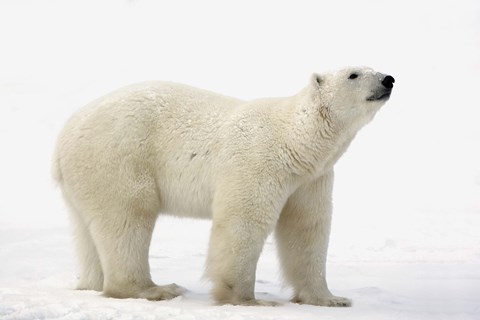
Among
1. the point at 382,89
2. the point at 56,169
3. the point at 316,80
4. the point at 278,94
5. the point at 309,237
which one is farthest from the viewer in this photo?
the point at 278,94

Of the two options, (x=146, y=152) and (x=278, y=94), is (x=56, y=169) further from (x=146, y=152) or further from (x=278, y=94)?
(x=278, y=94)

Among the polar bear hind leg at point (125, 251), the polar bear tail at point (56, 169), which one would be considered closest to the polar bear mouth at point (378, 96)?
the polar bear hind leg at point (125, 251)

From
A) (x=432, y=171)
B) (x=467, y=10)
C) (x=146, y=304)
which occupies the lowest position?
(x=146, y=304)

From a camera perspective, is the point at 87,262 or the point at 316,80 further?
the point at 87,262

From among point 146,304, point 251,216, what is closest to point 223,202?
point 251,216

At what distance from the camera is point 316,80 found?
5391 millimetres

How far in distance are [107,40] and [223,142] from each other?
1301 cm

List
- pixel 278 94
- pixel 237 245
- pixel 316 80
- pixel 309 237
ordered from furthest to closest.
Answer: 1. pixel 278 94
2. pixel 309 237
3. pixel 316 80
4. pixel 237 245

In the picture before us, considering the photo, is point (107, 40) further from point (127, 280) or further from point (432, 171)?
point (127, 280)

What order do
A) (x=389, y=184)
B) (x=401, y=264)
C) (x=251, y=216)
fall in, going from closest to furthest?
(x=251, y=216)
(x=401, y=264)
(x=389, y=184)

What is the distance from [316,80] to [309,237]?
1.22 meters

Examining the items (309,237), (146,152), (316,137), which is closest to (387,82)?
(316,137)

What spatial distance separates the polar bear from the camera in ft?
16.7

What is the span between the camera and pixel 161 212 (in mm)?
5605
